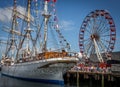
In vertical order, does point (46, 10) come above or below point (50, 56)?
above

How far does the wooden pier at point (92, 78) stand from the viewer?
134 feet

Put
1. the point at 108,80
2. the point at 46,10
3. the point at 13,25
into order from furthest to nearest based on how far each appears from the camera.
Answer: the point at 13,25
the point at 46,10
the point at 108,80

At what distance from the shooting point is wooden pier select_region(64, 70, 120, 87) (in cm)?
4078

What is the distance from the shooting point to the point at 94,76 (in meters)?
44.6

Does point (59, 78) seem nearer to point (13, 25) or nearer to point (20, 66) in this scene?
point (20, 66)

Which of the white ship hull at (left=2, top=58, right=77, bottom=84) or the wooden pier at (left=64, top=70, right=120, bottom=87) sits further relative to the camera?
the white ship hull at (left=2, top=58, right=77, bottom=84)

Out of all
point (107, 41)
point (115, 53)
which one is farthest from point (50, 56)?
point (115, 53)

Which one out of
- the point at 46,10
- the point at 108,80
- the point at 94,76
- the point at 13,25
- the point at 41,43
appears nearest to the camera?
the point at 108,80

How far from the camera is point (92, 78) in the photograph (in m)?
45.8

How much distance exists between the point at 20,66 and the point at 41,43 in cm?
754

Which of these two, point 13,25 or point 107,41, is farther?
point 13,25

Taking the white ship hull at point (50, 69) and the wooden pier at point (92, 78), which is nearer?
the wooden pier at point (92, 78)

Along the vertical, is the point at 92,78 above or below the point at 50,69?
below

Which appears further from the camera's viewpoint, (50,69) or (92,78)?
(92,78)
